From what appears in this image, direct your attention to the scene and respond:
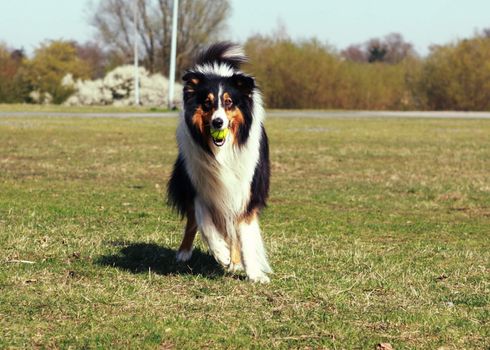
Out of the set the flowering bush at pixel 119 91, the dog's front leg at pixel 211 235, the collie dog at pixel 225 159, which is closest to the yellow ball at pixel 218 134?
the collie dog at pixel 225 159

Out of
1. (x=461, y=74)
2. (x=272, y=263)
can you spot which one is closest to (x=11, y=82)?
(x=461, y=74)

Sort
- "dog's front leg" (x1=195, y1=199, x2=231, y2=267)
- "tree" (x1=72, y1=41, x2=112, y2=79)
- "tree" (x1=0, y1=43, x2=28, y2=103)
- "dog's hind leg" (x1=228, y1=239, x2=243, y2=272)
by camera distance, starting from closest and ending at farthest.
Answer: "dog's front leg" (x1=195, y1=199, x2=231, y2=267) → "dog's hind leg" (x1=228, y1=239, x2=243, y2=272) → "tree" (x1=0, y1=43, x2=28, y2=103) → "tree" (x1=72, y1=41, x2=112, y2=79)

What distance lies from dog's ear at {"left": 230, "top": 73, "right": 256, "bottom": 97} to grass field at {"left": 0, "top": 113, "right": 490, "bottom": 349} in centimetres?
152

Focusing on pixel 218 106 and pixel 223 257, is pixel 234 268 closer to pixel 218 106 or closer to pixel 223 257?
pixel 223 257

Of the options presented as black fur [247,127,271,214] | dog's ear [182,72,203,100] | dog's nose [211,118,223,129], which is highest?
dog's ear [182,72,203,100]

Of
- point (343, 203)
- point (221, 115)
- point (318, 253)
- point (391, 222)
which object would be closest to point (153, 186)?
point (343, 203)

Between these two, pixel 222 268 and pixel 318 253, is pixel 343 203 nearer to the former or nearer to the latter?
pixel 318 253

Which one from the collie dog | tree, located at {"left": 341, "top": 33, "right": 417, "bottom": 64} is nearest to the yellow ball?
the collie dog

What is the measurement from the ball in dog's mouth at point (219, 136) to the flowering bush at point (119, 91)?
162 ft

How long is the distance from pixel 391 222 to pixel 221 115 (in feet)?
15.3

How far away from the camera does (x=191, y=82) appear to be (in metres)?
6.59

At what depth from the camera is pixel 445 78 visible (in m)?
55.0

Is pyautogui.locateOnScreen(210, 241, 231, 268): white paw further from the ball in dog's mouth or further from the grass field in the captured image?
the ball in dog's mouth

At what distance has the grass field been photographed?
5.17 meters
